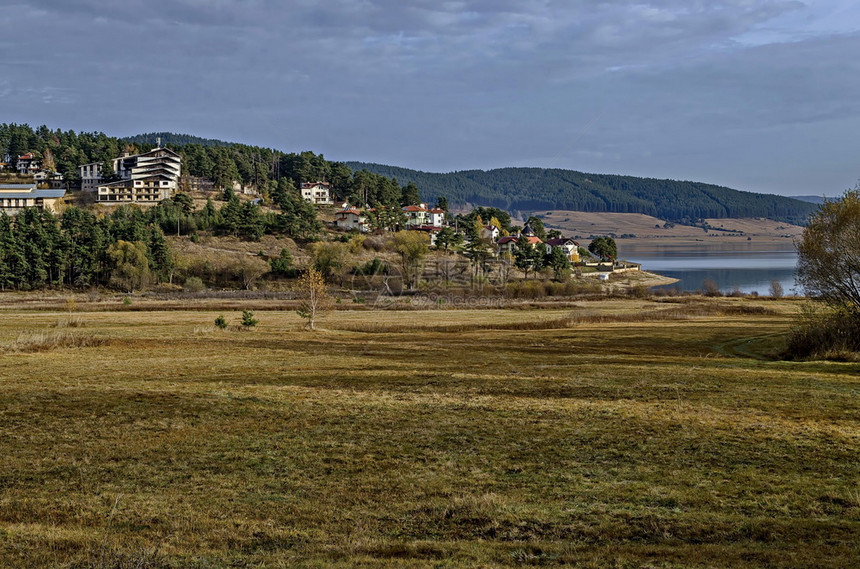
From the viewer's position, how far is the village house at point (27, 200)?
456ft

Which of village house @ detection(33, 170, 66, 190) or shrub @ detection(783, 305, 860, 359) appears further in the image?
village house @ detection(33, 170, 66, 190)

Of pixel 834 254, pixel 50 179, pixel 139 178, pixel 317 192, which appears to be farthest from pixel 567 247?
pixel 834 254

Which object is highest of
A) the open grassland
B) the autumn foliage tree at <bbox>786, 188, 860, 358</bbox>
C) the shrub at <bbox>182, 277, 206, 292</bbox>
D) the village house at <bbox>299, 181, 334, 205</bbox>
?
the village house at <bbox>299, 181, 334, 205</bbox>

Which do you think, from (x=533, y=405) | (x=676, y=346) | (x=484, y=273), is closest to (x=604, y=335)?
(x=676, y=346)

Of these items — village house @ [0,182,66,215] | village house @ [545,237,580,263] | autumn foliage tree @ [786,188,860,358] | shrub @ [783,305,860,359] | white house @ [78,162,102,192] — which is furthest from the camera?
village house @ [545,237,580,263]

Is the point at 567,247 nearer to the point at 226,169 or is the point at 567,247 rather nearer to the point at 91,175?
the point at 226,169

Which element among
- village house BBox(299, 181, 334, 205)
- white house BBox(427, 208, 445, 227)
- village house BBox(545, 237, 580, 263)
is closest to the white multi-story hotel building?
village house BBox(299, 181, 334, 205)

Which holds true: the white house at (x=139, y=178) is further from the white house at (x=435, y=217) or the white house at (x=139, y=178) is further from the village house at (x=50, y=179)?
the white house at (x=435, y=217)

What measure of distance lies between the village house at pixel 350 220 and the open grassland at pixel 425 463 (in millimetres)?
121388

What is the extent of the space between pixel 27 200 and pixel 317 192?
68495 mm

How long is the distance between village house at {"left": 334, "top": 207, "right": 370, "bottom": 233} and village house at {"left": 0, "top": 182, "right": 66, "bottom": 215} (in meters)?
59.2

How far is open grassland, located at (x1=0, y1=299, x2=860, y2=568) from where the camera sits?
10.1 meters

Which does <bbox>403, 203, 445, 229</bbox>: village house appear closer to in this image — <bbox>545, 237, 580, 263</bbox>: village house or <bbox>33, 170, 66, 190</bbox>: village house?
<bbox>545, 237, 580, 263</bbox>: village house

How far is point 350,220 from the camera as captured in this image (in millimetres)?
153750
